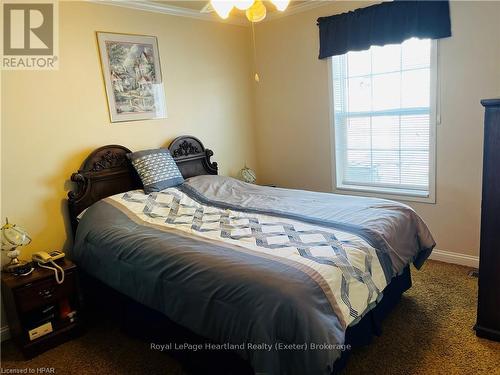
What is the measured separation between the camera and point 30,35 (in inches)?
102

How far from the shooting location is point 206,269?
69.9 inches

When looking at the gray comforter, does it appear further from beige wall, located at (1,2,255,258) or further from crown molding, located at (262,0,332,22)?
crown molding, located at (262,0,332,22)

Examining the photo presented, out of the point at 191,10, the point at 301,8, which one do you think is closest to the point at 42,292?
the point at 191,10

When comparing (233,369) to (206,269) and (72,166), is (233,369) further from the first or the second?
(72,166)

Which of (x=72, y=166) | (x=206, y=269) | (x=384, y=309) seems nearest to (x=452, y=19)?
(x=384, y=309)

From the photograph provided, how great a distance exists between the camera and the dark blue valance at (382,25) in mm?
2832

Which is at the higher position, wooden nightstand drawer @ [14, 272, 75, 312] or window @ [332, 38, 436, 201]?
window @ [332, 38, 436, 201]

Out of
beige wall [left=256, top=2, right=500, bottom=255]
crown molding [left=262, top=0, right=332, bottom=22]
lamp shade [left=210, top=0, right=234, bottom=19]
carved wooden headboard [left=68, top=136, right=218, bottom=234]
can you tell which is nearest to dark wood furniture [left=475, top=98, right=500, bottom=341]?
beige wall [left=256, top=2, right=500, bottom=255]

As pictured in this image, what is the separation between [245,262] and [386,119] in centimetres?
233

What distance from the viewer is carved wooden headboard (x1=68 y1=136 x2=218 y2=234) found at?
280 cm

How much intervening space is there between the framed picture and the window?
5.66 feet

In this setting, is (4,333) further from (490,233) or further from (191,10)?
(490,233)

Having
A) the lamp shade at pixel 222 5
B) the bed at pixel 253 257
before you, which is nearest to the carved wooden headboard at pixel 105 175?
the bed at pixel 253 257

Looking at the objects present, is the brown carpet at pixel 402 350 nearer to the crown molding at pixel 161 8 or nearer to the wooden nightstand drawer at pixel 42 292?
the wooden nightstand drawer at pixel 42 292
